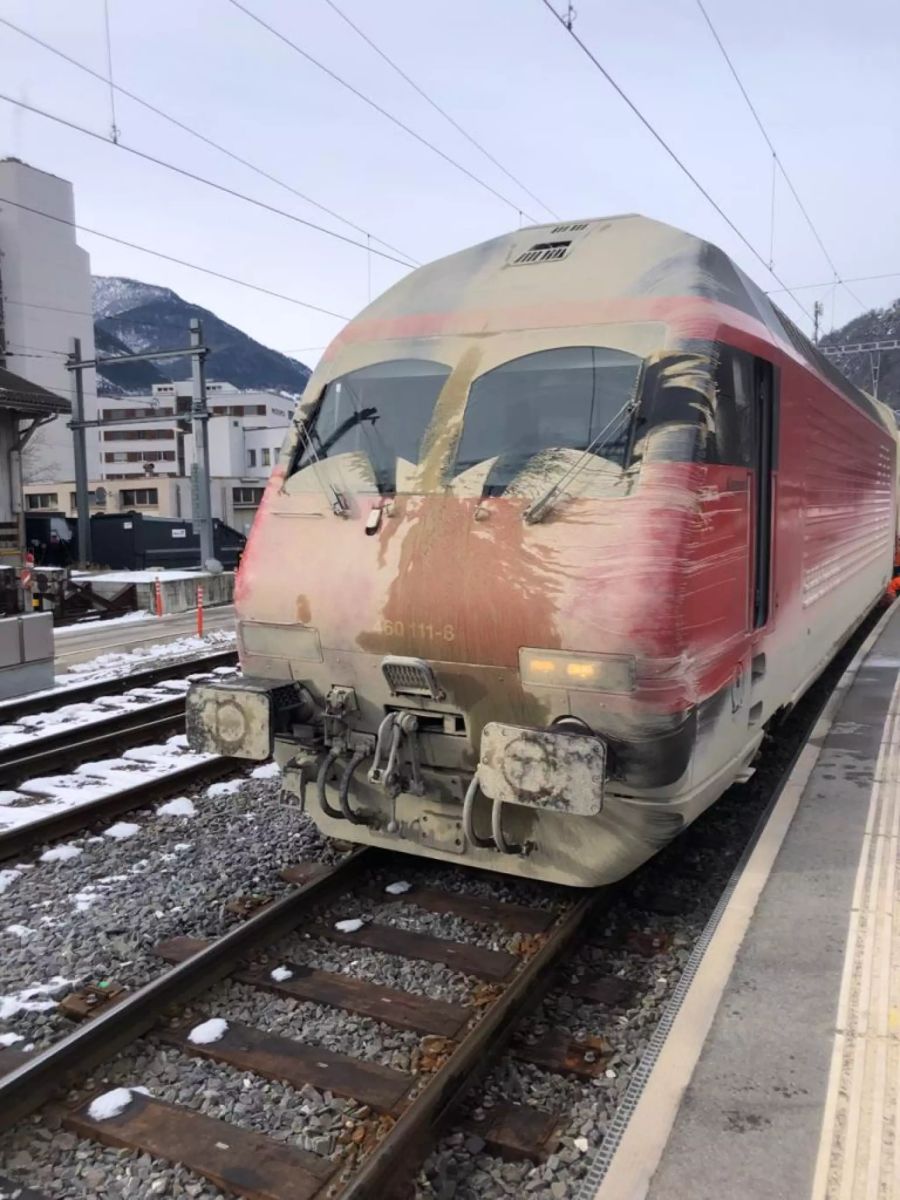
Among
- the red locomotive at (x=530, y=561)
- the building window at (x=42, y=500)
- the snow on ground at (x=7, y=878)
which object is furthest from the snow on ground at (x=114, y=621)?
the building window at (x=42, y=500)

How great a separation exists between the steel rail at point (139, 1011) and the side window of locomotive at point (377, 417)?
7.20ft

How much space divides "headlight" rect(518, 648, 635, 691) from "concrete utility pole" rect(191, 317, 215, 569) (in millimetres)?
19278

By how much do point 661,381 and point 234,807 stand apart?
167 inches

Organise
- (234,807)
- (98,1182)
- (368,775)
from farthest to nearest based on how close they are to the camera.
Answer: (234,807)
(368,775)
(98,1182)

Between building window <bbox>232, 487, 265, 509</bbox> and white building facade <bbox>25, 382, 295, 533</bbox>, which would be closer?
white building facade <bbox>25, 382, 295, 533</bbox>

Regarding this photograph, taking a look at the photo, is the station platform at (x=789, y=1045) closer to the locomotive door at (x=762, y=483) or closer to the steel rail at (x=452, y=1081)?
the steel rail at (x=452, y=1081)

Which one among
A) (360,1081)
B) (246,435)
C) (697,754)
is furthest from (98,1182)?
(246,435)

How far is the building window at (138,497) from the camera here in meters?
56.7

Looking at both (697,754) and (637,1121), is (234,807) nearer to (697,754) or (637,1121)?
(697,754)

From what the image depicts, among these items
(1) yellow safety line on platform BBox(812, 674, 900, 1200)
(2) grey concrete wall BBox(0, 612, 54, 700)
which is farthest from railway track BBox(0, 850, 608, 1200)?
(2) grey concrete wall BBox(0, 612, 54, 700)

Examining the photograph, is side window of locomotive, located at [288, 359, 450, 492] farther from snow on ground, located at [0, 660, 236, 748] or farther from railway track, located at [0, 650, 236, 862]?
snow on ground, located at [0, 660, 236, 748]

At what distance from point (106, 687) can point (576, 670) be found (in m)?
8.79

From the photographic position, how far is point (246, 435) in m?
77.1

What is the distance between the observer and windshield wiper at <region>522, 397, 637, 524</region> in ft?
13.7
